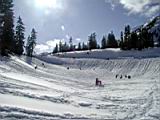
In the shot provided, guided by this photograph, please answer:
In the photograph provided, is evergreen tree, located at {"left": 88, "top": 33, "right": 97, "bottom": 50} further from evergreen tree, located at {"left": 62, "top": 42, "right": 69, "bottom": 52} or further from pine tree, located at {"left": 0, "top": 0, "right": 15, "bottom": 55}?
pine tree, located at {"left": 0, "top": 0, "right": 15, "bottom": 55}

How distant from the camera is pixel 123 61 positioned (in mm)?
84562

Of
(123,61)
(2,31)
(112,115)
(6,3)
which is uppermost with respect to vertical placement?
(6,3)

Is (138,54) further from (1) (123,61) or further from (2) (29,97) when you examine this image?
(2) (29,97)

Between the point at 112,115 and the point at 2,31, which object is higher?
the point at 2,31

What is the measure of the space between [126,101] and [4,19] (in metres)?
46.2

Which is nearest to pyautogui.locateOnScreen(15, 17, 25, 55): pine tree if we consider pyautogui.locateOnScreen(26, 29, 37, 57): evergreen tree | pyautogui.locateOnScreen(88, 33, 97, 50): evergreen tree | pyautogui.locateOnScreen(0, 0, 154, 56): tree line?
pyautogui.locateOnScreen(0, 0, 154, 56): tree line

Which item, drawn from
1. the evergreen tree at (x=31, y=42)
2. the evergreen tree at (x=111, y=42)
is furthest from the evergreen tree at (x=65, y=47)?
the evergreen tree at (x=31, y=42)

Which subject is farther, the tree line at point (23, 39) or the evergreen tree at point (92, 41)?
the evergreen tree at point (92, 41)

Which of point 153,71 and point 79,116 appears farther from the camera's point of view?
point 153,71

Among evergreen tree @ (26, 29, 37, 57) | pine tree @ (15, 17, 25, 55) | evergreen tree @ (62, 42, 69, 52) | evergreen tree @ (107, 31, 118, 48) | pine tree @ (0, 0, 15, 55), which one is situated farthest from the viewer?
evergreen tree @ (62, 42, 69, 52)

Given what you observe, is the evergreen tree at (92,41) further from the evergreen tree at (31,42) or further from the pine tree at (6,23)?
the pine tree at (6,23)

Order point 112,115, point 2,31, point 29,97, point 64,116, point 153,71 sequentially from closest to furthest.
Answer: point 64,116 → point 112,115 → point 29,97 → point 2,31 → point 153,71

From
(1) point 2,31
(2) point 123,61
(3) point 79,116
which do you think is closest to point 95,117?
(3) point 79,116

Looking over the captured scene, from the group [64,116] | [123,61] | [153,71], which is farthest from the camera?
[123,61]
